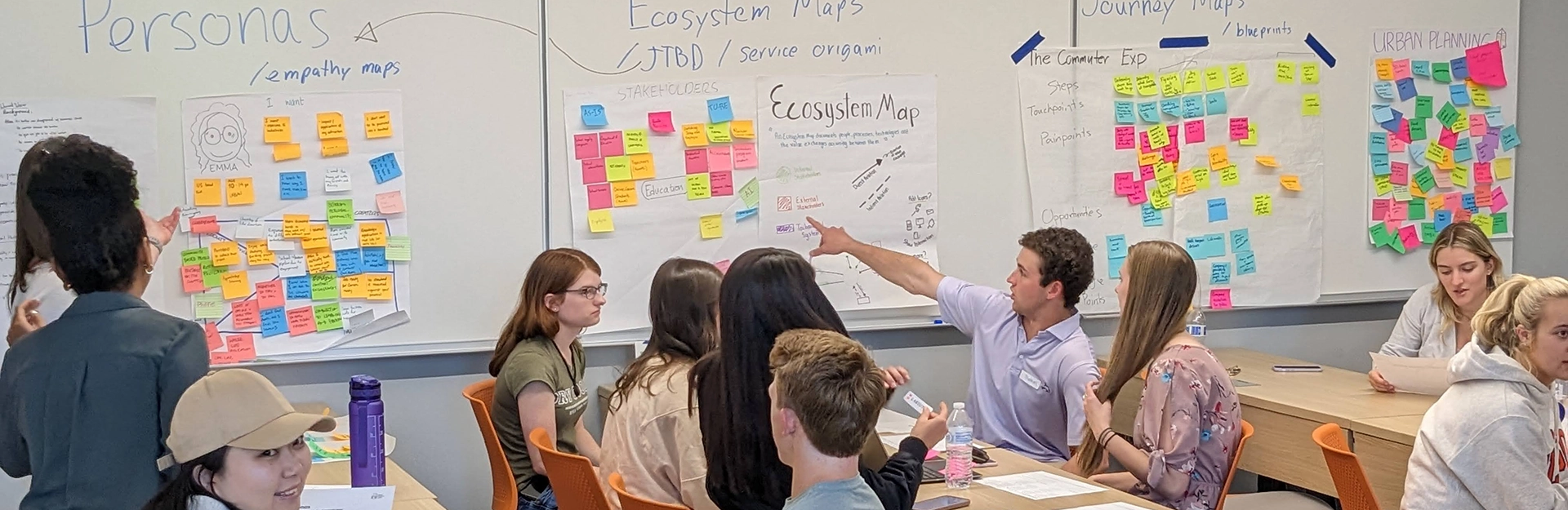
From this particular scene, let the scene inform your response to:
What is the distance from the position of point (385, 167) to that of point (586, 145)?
609 millimetres

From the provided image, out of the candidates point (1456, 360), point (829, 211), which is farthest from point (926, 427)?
point (829, 211)

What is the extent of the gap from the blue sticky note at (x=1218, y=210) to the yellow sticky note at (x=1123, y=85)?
0.54m

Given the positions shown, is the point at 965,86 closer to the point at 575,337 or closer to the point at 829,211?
the point at 829,211

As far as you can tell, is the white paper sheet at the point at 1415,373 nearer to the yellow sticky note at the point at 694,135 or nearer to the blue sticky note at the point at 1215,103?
the blue sticky note at the point at 1215,103

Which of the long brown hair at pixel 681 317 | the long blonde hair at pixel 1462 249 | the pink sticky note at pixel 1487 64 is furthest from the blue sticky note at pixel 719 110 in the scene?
the pink sticky note at pixel 1487 64

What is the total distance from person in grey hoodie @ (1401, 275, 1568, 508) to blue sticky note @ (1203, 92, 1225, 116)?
211cm

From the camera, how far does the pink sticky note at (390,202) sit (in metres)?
4.15

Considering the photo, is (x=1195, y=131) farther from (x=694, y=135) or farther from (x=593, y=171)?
(x=593, y=171)

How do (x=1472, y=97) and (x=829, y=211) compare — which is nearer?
(x=829, y=211)

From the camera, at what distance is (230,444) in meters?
2.08

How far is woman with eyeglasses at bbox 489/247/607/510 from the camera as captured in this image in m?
3.67

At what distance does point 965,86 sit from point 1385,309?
2135 mm

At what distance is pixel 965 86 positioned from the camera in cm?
485

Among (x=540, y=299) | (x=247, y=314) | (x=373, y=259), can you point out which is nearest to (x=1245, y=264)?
(x=540, y=299)
